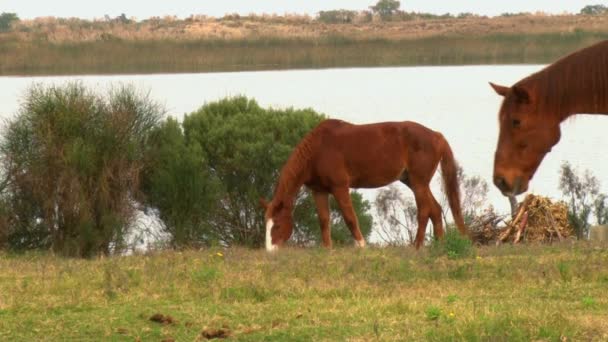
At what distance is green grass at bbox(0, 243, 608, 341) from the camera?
741 cm

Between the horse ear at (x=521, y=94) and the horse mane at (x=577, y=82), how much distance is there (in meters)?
0.15

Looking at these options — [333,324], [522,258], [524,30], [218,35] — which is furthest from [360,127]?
[218,35]

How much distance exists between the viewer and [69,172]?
17547 millimetres

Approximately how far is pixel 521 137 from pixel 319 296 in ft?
5.77

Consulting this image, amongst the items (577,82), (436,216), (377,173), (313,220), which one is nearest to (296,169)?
(377,173)

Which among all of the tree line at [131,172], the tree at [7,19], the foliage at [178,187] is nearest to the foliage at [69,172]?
the tree line at [131,172]

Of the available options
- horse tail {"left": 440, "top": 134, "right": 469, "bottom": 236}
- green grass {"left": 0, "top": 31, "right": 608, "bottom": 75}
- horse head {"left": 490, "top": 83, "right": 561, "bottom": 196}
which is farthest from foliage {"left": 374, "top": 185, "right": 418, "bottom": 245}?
green grass {"left": 0, "top": 31, "right": 608, "bottom": 75}

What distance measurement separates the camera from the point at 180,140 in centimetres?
1891

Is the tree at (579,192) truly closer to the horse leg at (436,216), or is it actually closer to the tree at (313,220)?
the tree at (313,220)

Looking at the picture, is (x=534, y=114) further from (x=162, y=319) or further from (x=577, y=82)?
(x=162, y=319)

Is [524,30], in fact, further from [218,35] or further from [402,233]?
[402,233]

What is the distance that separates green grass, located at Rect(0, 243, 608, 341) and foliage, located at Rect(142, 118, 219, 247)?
7.03 m

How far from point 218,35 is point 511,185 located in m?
54.5

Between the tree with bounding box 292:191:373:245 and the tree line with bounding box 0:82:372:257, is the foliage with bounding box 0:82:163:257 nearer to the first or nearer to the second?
the tree line with bounding box 0:82:372:257
